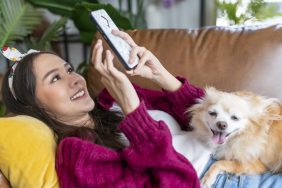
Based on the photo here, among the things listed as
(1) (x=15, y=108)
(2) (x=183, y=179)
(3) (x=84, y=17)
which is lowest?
(2) (x=183, y=179)

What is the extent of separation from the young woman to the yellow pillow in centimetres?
3

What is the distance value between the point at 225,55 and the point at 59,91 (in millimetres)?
613

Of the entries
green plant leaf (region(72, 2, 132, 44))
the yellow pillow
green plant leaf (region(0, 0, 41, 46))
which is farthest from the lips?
green plant leaf (region(0, 0, 41, 46))

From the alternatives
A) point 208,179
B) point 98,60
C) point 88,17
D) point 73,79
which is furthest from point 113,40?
point 88,17

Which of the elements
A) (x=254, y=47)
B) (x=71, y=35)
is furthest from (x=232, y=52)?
(x=71, y=35)

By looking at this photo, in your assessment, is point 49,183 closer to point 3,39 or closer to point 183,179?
point 183,179

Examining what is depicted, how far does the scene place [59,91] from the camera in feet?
3.43

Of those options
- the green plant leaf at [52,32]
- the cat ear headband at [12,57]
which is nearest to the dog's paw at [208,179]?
the cat ear headband at [12,57]

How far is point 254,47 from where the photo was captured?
1279 mm

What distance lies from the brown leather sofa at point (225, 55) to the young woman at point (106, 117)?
149 millimetres

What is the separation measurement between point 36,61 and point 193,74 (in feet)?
1.84

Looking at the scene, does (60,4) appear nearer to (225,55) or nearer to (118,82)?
(225,55)

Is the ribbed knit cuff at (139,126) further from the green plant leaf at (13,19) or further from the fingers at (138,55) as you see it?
the green plant leaf at (13,19)

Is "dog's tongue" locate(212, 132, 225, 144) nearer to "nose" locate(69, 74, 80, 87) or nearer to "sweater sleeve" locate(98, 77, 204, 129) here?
"sweater sleeve" locate(98, 77, 204, 129)
